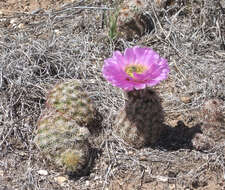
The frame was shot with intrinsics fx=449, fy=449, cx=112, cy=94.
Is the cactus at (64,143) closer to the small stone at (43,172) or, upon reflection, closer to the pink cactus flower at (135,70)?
the small stone at (43,172)

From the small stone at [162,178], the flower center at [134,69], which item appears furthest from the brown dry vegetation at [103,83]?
the flower center at [134,69]

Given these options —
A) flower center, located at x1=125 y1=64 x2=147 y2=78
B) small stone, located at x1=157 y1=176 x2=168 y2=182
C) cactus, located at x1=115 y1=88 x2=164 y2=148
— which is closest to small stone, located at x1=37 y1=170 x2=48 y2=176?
cactus, located at x1=115 y1=88 x2=164 y2=148

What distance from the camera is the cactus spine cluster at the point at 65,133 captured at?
8.68 ft

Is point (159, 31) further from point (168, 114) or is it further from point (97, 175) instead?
point (97, 175)

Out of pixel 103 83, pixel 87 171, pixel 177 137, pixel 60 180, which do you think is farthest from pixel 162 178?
pixel 103 83

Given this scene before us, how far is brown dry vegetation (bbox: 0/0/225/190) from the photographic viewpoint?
273 centimetres

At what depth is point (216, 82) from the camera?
3.27 metres

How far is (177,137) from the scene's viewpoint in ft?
9.61

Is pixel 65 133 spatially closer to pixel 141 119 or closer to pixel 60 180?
pixel 60 180

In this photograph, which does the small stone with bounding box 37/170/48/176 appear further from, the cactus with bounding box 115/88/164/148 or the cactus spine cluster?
the cactus with bounding box 115/88/164/148

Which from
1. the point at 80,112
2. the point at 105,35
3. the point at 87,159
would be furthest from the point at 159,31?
the point at 87,159

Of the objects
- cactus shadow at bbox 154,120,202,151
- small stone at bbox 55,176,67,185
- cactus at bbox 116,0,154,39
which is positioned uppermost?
cactus at bbox 116,0,154,39

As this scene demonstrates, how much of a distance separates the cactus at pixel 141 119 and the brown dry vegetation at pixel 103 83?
82mm

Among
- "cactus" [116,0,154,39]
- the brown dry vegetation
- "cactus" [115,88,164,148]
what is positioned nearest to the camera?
"cactus" [115,88,164,148]
